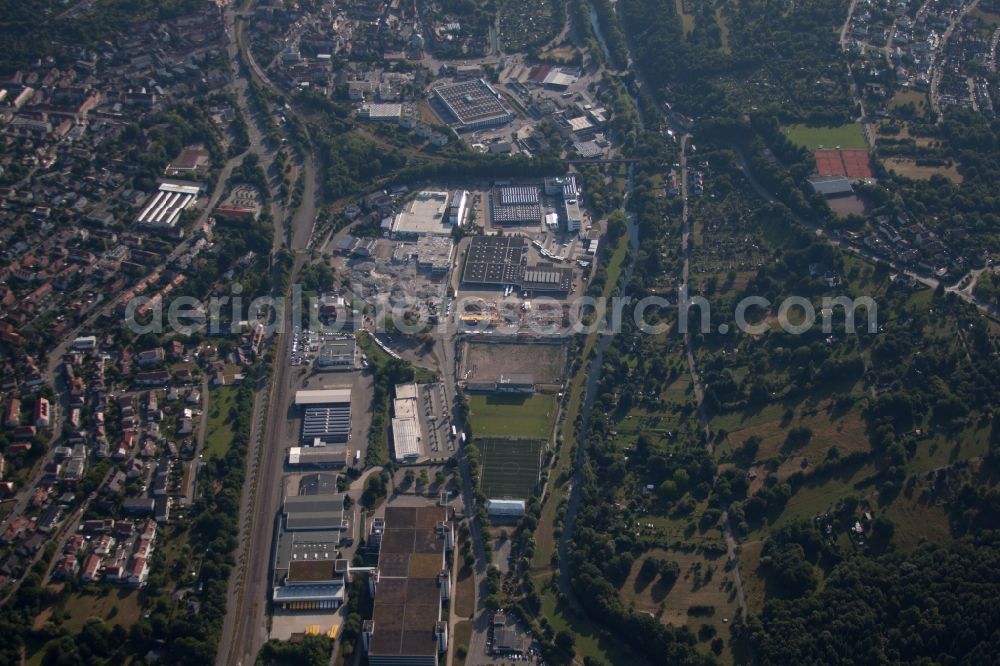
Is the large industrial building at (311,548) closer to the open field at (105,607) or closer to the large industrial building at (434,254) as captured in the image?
the open field at (105,607)

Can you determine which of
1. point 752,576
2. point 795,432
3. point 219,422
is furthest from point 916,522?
point 219,422

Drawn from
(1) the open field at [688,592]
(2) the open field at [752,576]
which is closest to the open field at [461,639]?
(1) the open field at [688,592]

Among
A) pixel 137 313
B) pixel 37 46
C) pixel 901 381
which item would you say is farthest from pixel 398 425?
pixel 37 46

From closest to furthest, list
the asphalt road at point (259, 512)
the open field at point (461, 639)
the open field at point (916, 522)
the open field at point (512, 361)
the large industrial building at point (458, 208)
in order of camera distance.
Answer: the open field at point (461, 639)
the asphalt road at point (259, 512)
the open field at point (916, 522)
the open field at point (512, 361)
the large industrial building at point (458, 208)

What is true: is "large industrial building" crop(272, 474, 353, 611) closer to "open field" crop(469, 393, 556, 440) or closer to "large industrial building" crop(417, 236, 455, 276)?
"open field" crop(469, 393, 556, 440)

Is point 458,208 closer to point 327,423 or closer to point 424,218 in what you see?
point 424,218
